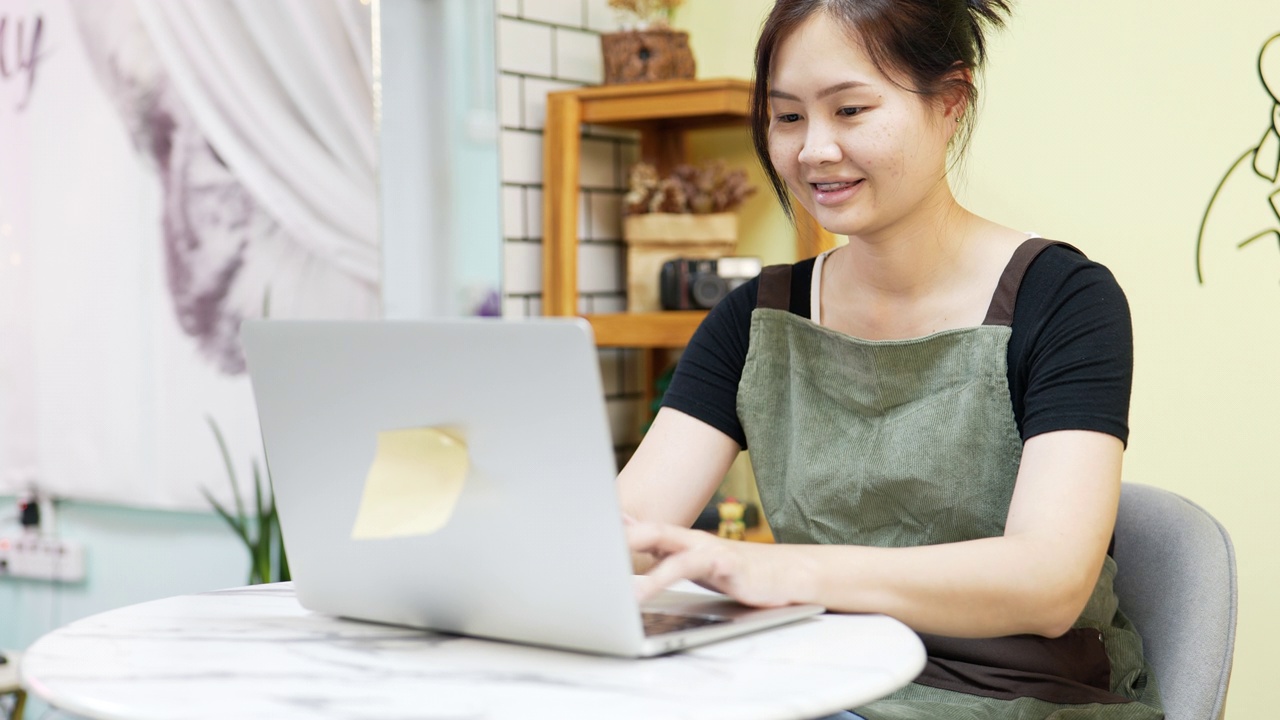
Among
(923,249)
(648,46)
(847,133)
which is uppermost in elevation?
(648,46)

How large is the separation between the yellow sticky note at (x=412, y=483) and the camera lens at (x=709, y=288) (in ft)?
5.44

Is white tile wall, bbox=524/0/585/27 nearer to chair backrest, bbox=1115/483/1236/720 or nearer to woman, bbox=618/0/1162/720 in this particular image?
woman, bbox=618/0/1162/720

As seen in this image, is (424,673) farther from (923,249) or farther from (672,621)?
(923,249)

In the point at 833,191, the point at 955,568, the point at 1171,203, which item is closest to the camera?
the point at 955,568

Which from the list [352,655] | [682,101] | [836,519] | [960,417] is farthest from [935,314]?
[682,101]

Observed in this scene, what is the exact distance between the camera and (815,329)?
4.60ft

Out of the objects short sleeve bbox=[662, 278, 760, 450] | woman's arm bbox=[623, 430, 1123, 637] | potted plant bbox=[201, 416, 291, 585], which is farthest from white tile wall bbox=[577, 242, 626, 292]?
woman's arm bbox=[623, 430, 1123, 637]

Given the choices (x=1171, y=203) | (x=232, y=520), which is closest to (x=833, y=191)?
(x=1171, y=203)

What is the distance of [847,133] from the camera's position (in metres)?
1.26

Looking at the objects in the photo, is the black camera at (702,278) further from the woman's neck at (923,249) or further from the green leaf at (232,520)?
the woman's neck at (923,249)

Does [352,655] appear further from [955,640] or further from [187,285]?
[187,285]

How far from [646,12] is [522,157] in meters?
0.38

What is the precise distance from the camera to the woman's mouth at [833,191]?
1.29 m

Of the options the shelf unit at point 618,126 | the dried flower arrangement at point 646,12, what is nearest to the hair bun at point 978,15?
the shelf unit at point 618,126
